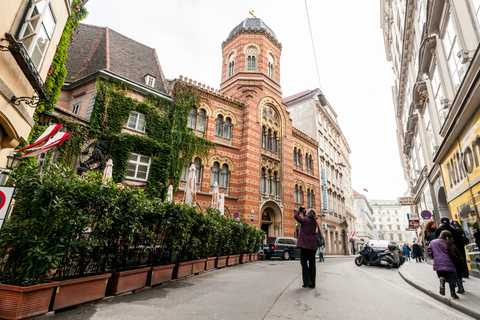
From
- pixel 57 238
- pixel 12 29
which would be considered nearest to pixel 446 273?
pixel 57 238

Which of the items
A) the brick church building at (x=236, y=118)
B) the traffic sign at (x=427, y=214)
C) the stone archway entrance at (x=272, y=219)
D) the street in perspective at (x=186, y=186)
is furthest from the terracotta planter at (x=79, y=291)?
the stone archway entrance at (x=272, y=219)

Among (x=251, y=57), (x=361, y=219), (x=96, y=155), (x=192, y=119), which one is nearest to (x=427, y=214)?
(x=192, y=119)

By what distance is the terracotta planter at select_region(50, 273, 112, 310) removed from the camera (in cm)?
410

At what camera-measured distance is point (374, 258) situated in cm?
1430

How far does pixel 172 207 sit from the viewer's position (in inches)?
275

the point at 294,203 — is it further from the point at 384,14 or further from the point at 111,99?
the point at 384,14

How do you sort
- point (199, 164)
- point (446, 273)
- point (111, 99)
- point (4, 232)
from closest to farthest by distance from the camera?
point (4, 232) < point (446, 273) < point (111, 99) < point (199, 164)

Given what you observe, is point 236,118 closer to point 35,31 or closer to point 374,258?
point 374,258

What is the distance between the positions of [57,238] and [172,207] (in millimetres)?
2964

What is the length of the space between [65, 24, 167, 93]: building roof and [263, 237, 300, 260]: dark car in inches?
577

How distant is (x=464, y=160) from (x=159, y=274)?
35.0 feet

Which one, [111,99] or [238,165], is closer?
[111,99]

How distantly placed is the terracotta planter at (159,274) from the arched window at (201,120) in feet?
51.9

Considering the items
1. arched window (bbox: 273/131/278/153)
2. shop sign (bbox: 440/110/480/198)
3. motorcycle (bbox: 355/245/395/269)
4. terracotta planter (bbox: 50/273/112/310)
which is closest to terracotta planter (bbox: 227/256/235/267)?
terracotta planter (bbox: 50/273/112/310)
